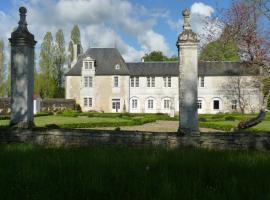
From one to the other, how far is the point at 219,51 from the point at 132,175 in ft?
32.2

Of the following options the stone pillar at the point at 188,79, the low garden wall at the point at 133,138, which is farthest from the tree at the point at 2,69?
the stone pillar at the point at 188,79

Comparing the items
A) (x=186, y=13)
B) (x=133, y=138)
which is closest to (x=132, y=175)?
(x=133, y=138)

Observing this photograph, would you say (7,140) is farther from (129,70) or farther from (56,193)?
(129,70)

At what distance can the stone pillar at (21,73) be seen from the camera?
32.6 feet

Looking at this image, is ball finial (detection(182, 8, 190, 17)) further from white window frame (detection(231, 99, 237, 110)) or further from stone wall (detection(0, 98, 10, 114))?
white window frame (detection(231, 99, 237, 110))

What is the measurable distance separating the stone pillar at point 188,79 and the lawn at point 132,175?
2698 millimetres

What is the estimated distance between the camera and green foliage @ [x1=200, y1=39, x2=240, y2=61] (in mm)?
13469

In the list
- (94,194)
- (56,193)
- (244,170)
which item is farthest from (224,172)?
(56,193)

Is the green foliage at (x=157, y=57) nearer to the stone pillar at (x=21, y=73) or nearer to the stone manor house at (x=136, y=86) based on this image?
the stone manor house at (x=136, y=86)

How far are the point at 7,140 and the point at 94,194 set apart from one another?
18.2 ft

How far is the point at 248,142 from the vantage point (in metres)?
8.41

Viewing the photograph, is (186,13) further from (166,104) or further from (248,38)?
(166,104)

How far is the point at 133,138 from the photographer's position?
8.74m

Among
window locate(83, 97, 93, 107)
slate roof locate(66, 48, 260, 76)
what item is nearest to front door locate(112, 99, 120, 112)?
window locate(83, 97, 93, 107)
